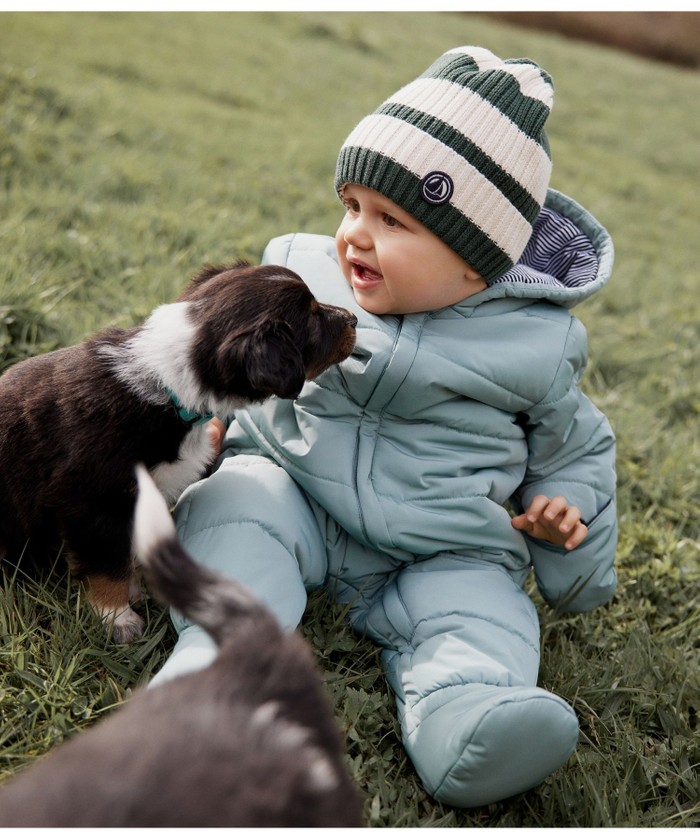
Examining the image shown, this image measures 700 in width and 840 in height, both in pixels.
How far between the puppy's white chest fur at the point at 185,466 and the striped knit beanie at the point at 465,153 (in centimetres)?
101

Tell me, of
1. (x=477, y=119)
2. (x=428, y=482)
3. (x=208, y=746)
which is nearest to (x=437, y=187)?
(x=477, y=119)

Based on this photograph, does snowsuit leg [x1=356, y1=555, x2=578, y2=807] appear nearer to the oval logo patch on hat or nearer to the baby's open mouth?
the baby's open mouth

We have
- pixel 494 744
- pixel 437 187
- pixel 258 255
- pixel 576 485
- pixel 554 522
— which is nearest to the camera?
pixel 494 744

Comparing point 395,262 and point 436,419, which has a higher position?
point 395,262

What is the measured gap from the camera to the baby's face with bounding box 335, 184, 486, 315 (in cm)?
288

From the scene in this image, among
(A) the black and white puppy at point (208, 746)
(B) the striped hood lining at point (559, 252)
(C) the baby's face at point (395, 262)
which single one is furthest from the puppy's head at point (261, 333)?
(B) the striped hood lining at point (559, 252)

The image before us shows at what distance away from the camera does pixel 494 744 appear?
2.21 metres

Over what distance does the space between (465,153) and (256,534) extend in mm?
1415

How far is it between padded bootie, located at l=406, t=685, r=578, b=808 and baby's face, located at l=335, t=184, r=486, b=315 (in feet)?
4.25

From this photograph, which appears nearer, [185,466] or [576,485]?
[185,466]

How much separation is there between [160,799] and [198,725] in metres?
0.16

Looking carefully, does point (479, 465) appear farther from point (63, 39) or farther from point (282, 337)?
point (63, 39)

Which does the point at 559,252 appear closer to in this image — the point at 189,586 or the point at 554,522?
the point at 554,522

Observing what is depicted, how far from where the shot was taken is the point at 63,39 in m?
8.87
